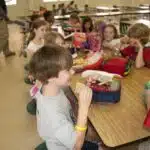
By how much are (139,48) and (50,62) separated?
98cm

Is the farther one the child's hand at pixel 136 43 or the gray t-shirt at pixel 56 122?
the child's hand at pixel 136 43

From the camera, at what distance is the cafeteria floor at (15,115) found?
6.92 ft

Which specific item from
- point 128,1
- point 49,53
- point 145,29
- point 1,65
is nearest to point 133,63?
point 145,29

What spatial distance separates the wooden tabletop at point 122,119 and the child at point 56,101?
0.32 ft

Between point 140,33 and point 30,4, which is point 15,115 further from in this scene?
point 30,4

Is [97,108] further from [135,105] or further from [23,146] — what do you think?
[23,146]

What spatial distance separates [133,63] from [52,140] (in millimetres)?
908

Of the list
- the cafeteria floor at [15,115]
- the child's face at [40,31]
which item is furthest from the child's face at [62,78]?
the child's face at [40,31]

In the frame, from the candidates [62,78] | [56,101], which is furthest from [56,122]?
[62,78]

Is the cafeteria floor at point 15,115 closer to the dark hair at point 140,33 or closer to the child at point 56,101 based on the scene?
the child at point 56,101

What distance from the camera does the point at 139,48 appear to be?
1.84 metres

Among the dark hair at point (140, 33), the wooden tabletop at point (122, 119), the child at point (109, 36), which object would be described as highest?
the dark hair at point (140, 33)

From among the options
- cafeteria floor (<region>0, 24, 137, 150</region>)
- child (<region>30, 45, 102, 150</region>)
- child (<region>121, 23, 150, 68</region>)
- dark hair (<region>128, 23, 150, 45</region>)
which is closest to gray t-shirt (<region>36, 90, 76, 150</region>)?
child (<region>30, 45, 102, 150</region>)

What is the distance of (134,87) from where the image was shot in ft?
4.68
